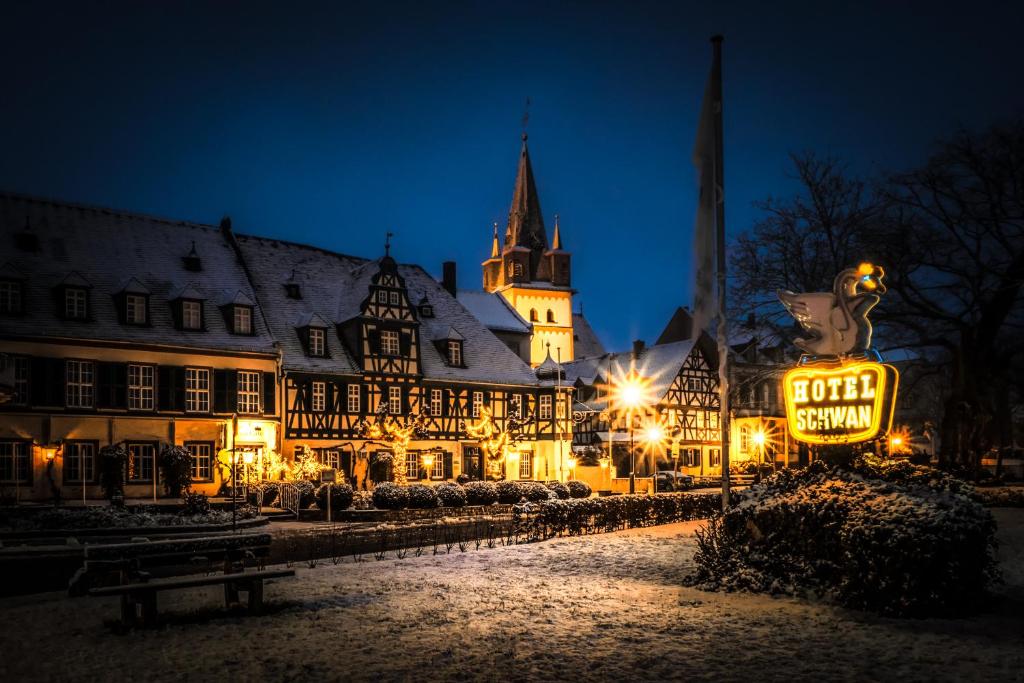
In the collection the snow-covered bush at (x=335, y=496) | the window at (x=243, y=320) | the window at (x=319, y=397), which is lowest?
the snow-covered bush at (x=335, y=496)

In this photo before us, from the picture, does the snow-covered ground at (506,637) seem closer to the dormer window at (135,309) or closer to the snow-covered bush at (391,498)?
the snow-covered bush at (391,498)

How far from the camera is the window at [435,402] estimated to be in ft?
150

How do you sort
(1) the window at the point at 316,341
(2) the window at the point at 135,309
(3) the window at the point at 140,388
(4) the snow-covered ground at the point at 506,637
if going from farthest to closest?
1. (1) the window at the point at 316,341
2. (2) the window at the point at 135,309
3. (3) the window at the point at 140,388
4. (4) the snow-covered ground at the point at 506,637

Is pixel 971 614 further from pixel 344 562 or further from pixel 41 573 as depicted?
pixel 41 573

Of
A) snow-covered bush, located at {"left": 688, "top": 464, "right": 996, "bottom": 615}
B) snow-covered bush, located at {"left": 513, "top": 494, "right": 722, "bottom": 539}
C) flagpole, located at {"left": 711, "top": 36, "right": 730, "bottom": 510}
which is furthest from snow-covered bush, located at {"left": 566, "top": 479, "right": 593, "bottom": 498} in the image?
snow-covered bush, located at {"left": 688, "top": 464, "right": 996, "bottom": 615}

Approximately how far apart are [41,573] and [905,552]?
522 inches

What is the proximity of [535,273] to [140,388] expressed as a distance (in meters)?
53.9

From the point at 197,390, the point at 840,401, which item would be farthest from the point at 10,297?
the point at 840,401

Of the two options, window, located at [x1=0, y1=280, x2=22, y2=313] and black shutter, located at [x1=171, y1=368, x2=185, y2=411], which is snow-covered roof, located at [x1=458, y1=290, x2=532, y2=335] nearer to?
black shutter, located at [x1=171, y1=368, x2=185, y2=411]

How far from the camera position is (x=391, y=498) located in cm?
3117

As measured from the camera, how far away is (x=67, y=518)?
20297 millimetres

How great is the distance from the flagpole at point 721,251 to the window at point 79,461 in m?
27.6

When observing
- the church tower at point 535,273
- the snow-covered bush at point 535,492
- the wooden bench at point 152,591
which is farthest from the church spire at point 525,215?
the wooden bench at point 152,591

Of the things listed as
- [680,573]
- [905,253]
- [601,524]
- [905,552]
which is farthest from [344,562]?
[905,253]
